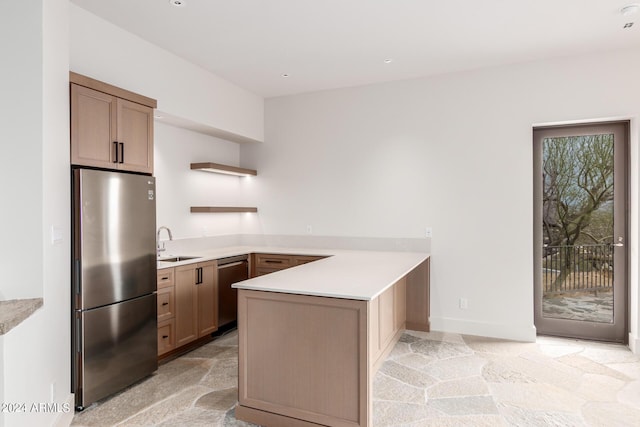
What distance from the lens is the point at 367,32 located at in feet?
11.0

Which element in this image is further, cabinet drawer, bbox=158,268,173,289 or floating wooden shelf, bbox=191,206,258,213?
floating wooden shelf, bbox=191,206,258,213

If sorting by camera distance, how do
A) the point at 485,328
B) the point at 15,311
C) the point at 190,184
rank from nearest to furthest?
the point at 15,311 → the point at 485,328 → the point at 190,184

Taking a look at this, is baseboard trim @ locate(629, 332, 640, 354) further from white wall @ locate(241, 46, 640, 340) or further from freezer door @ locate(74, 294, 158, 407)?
freezer door @ locate(74, 294, 158, 407)

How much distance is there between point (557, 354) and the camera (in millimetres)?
3668

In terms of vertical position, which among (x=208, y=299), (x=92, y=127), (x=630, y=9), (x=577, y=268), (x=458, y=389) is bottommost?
(x=458, y=389)

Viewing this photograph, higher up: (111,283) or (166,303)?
(111,283)

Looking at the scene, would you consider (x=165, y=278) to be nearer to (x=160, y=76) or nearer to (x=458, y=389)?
(x=160, y=76)

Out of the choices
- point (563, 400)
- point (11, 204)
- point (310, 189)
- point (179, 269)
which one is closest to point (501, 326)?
point (563, 400)

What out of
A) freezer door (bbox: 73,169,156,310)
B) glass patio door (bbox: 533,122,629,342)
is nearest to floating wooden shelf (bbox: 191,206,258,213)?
freezer door (bbox: 73,169,156,310)

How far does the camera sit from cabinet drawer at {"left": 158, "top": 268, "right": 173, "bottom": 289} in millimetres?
3439

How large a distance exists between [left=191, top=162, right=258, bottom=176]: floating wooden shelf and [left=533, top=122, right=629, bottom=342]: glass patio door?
342 cm

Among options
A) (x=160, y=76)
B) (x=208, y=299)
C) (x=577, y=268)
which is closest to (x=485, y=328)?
(x=577, y=268)

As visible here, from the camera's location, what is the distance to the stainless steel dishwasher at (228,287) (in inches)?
166

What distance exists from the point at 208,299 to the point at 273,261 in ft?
3.03
